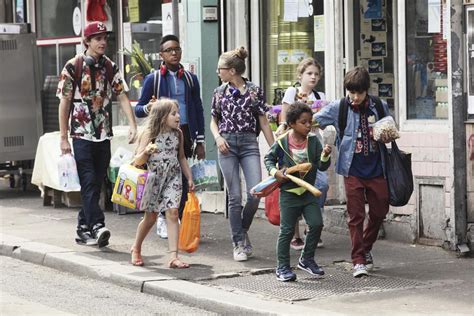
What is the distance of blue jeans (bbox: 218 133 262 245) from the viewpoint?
33.7 feet

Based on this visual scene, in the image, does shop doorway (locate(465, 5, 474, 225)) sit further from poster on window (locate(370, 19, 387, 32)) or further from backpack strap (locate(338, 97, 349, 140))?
poster on window (locate(370, 19, 387, 32))

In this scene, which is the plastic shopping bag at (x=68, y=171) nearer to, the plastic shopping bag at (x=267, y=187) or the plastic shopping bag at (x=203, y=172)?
the plastic shopping bag at (x=203, y=172)

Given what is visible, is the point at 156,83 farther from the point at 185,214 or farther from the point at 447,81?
the point at 447,81

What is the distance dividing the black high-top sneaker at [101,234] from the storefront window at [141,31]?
4556mm

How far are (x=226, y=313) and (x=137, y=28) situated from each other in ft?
28.0

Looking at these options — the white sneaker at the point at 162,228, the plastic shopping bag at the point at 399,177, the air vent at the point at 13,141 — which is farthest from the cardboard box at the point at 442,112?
the air vent at the point at 13,141

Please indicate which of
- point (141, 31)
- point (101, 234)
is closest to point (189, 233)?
point (101, 234)

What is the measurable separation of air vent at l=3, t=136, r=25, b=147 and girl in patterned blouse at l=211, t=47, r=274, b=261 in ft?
21.5

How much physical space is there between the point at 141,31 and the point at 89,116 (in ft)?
16.8

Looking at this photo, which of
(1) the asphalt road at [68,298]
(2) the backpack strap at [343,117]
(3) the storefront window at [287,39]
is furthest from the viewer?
(3) the storefront window at [287,39]

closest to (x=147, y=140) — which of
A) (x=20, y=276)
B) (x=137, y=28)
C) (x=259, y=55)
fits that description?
(x=20, y=276)

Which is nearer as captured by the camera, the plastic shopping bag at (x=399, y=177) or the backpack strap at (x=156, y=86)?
the plastic shopping bag at (x=399, y=177)

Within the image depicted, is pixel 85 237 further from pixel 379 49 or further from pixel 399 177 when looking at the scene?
pixel 379 49

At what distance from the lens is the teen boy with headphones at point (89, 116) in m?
11.1
